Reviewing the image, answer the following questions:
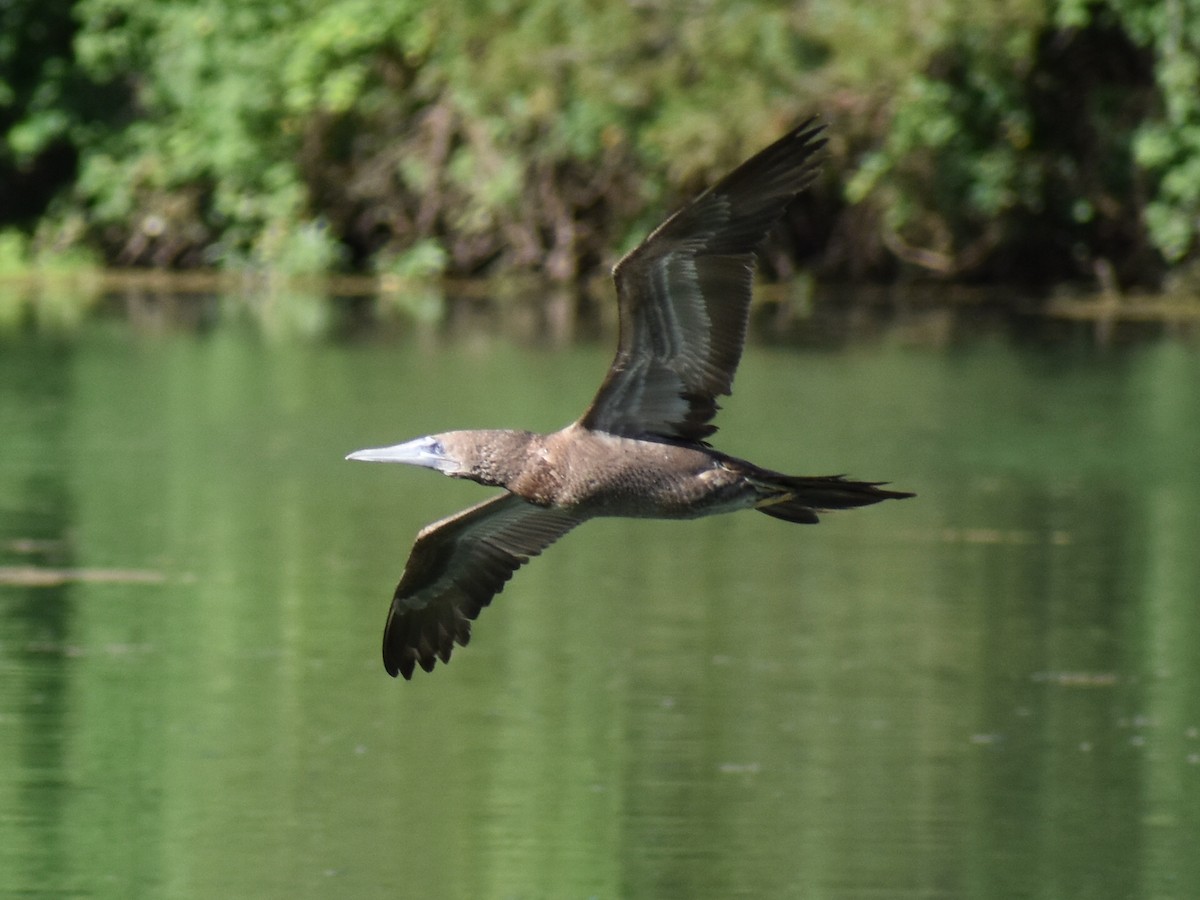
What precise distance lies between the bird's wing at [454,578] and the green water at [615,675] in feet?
1.88

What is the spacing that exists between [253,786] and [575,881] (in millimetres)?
1324

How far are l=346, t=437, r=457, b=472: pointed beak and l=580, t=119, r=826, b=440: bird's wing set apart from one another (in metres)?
0.37

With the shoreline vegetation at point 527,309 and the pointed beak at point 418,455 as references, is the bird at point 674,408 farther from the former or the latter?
the shoreline vegetation at point 527,309

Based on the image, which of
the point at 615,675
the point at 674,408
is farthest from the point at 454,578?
the point at 615,675

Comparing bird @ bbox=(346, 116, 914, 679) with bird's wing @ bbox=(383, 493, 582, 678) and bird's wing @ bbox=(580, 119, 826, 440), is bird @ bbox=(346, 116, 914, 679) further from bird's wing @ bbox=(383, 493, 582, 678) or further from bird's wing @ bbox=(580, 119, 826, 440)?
bird's wing @ bbox=(383, 493, 582, 678)

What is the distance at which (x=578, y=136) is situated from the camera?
24000mm

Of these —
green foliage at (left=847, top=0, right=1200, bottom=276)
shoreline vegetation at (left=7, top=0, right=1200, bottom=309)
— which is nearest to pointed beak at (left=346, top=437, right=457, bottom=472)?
shoreline vegetation at (left=7, top=0, right=1200, bottom=309)

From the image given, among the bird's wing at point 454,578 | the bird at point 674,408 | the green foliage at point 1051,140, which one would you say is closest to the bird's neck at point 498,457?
the bird at point 674,408

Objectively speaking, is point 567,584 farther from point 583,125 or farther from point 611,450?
point 583,125

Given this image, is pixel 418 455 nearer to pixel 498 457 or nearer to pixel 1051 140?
pixel 498 457

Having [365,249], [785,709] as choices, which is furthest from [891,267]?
[785,709]

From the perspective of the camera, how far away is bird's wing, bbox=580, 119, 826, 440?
591cm

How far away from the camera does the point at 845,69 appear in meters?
21.6

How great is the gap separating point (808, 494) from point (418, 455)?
3.02ft
